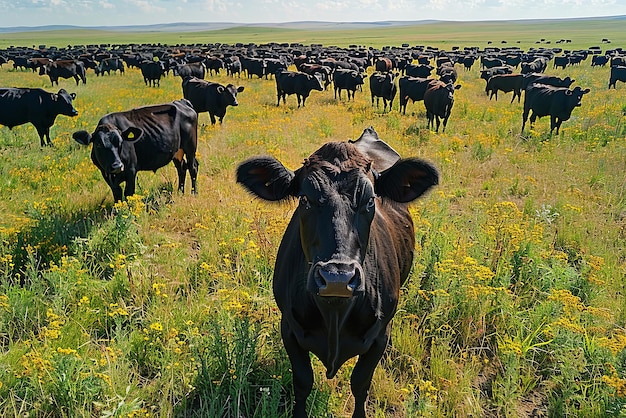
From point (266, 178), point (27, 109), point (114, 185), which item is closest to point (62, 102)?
point (27, 109)

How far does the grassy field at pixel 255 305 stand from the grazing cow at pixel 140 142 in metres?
0.58

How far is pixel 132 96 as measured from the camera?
20.5 meters

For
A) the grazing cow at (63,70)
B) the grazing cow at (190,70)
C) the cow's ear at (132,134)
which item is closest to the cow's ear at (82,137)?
the cow's ear at (132,134)

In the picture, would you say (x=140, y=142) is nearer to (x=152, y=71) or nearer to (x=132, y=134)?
(x=132, y=134)

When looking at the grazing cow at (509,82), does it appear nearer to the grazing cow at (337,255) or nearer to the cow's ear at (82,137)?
the cow's ear at (82,137)

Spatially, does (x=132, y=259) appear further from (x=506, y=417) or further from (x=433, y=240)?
(x=506, y=417)

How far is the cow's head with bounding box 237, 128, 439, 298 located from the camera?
2.06 metres

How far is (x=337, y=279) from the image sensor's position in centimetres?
198

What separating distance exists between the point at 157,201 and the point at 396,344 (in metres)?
5.03

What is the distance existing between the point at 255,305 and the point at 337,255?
2.57 metres

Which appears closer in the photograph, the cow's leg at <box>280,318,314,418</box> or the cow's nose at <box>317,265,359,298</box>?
the cow's nose at <box>317,265,359,298</box>

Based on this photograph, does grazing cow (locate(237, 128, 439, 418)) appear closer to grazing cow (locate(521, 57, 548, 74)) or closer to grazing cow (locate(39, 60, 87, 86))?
grazing cow (locate(39, 60, 87, 86))

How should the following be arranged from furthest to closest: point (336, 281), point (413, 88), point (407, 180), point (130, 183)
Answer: point (413, 88)
point (130, 183)
point (407, 180)
point (336, 281)

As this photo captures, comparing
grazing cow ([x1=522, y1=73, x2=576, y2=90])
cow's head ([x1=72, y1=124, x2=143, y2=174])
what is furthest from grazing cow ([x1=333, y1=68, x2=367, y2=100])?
cow's head ([x1=72, y1=124, x2=143, y2=174])
